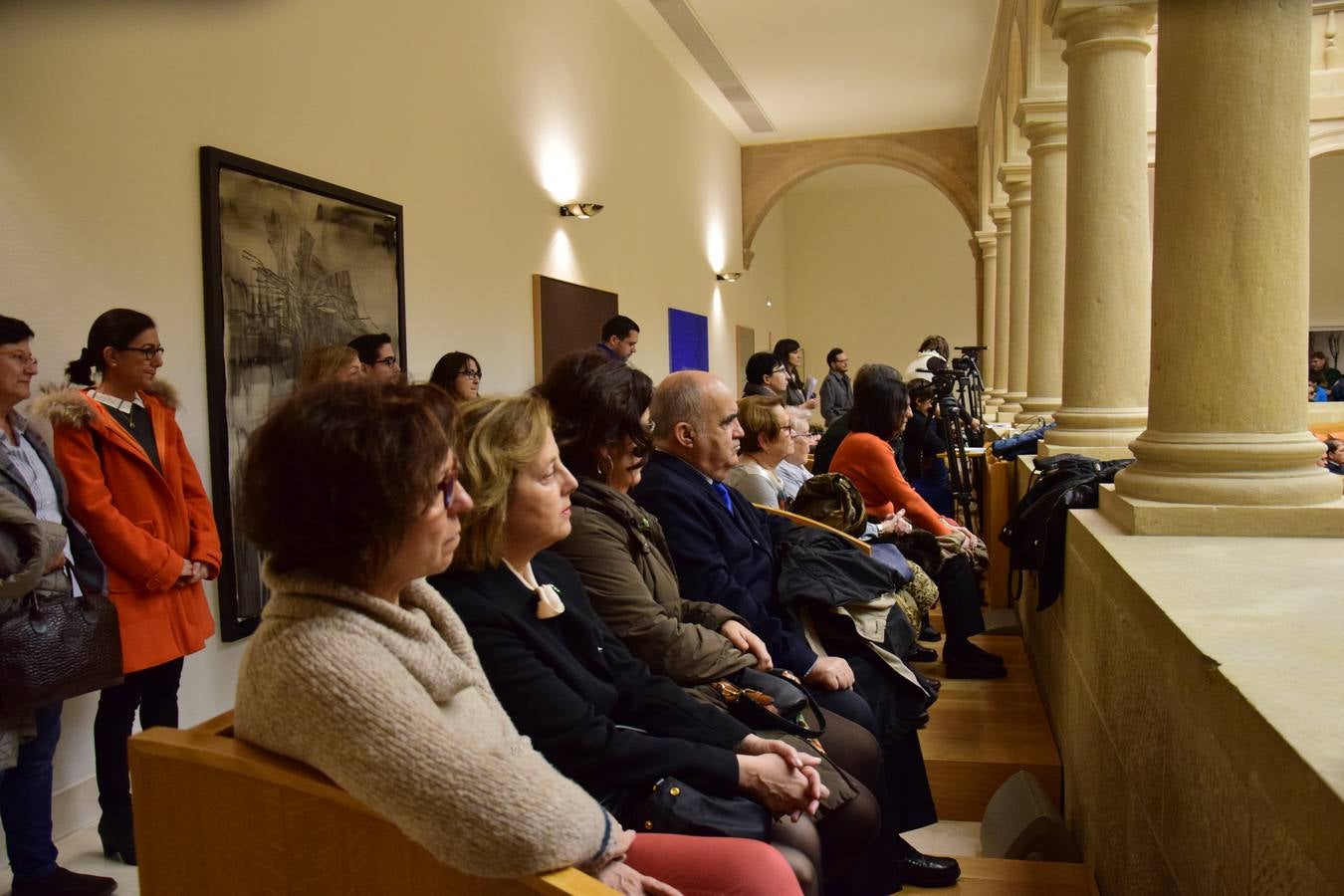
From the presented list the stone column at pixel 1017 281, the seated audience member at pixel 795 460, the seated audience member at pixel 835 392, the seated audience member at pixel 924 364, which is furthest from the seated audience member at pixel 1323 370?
the seated audience member at pixel 795 460

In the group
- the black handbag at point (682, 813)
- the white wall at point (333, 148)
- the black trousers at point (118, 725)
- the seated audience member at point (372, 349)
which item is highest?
the white wall at point (333, 148)

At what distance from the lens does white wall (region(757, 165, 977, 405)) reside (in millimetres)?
18844

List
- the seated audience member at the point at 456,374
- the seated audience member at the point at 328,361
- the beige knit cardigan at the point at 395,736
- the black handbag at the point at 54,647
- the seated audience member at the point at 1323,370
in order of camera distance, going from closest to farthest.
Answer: the beige knit cardigan at the point at 395,736 < the black handbag at the point at 54,647 < the seated audience member at the point at 328,361 < the seated audience member at the point at 456,374 < the seated audience member at the point at 1323,370

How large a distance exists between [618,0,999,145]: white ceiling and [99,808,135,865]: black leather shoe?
25.4 feet

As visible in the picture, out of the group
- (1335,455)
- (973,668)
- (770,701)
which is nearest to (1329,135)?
(1335,455)

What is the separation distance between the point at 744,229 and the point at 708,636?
1284cm

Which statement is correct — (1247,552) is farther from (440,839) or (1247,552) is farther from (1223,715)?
(440,839)

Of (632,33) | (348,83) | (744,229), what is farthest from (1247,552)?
(744,229)

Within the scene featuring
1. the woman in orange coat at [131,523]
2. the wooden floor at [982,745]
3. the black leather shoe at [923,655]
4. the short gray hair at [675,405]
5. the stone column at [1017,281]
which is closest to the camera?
the short gray hair at [675,405]

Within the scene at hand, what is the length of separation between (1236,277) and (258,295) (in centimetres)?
328

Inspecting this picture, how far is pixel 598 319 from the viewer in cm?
842

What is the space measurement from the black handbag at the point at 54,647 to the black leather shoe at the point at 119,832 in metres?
0.46

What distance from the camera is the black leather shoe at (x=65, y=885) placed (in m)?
2.79

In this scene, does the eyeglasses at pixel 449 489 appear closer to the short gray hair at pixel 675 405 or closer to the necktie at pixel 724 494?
the short gray hair at pixel 675 405
